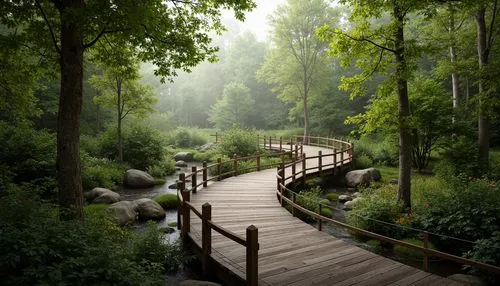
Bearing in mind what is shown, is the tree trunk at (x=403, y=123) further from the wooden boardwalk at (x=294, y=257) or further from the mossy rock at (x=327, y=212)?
the wooden boardwalk at (x=294, y=257)

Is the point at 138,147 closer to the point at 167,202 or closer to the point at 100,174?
the point at 100,174

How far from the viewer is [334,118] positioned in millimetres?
36875

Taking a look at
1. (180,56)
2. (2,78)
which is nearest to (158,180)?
(2,78)

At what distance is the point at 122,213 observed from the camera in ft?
36.8

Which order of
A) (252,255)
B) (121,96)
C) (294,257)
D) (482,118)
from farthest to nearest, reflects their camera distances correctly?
(121,96) → (482,118) → (294,257) → (252,255)

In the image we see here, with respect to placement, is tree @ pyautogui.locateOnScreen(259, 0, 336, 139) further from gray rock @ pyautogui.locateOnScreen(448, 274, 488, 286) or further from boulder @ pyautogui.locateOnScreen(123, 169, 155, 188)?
gray rock @ pyautogui.locateOnScreen(448, 274, 488, 286)

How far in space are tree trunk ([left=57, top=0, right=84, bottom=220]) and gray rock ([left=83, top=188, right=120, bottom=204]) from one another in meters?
5.68

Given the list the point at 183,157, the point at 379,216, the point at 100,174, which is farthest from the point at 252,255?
the point at 183,157

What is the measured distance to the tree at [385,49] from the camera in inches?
412

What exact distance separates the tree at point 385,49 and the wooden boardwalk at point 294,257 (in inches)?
195

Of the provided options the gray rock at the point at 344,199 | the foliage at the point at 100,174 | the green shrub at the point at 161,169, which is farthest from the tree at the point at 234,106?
the gray rock at the point at 344,199

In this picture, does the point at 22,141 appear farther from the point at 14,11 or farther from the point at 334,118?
the point at 334,118

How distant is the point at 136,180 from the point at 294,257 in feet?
41.8

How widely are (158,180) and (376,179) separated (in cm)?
1284
